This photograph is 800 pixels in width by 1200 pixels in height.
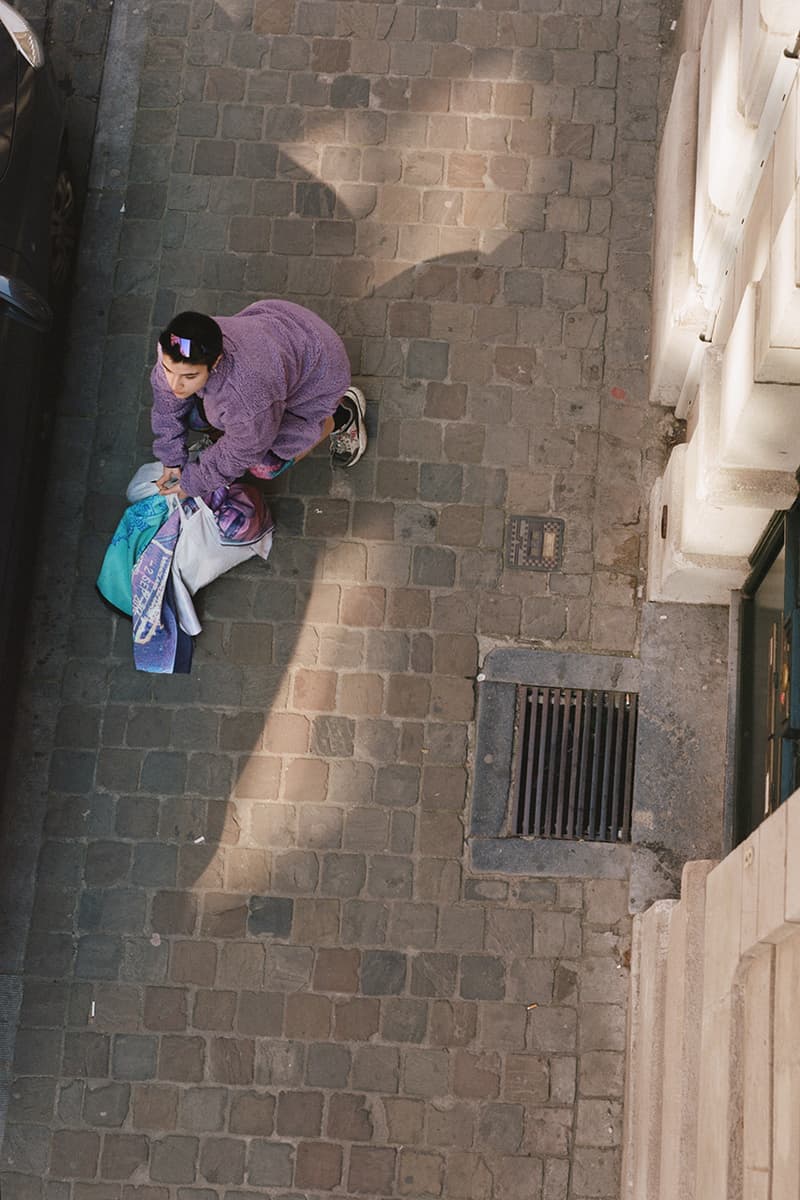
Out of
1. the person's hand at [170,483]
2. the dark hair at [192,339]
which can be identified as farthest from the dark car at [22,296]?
the dark hair at [192,339]

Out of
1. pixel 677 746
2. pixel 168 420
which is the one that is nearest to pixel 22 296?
pixel 168 420

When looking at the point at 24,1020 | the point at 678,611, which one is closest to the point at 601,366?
the point at 678,611

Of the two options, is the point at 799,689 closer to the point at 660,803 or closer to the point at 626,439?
the point at 660,803

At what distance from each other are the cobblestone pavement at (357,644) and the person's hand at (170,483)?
45cm

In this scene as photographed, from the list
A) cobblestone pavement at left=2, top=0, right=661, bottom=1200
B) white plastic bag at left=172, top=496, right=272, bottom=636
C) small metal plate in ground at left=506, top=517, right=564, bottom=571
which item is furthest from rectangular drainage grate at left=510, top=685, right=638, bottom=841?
white plastic bag at left=172, top=496, right=272, bottom=636

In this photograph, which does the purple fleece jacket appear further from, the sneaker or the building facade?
the building facade

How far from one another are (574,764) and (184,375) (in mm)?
2944

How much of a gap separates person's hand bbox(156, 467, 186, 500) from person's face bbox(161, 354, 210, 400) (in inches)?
40.2

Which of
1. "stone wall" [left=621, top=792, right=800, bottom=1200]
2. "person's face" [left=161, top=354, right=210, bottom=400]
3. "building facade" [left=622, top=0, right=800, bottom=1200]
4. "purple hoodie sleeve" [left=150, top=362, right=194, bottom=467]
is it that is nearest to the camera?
"stone wall" [left=621, top=792, right=800, bottom=1200]

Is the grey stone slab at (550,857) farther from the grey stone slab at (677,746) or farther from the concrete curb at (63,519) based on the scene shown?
the concrete curb at (63,519)

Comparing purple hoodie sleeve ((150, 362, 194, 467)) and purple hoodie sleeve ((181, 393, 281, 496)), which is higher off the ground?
purple hoodie sleeve ((150, 362, 194, 467))

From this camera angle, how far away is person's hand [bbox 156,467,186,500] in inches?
243

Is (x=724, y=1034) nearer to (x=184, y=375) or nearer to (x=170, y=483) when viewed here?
(x=184, y=375)

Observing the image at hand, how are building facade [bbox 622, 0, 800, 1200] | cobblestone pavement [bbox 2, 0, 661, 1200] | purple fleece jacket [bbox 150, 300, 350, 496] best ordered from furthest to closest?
cobblestone pavement [bbox 2, 0, 661, 1200] < purple fleece jacket [bbox 150, 300, 350, 496] < building facade [bbox 622, 0, 800, 1200]
